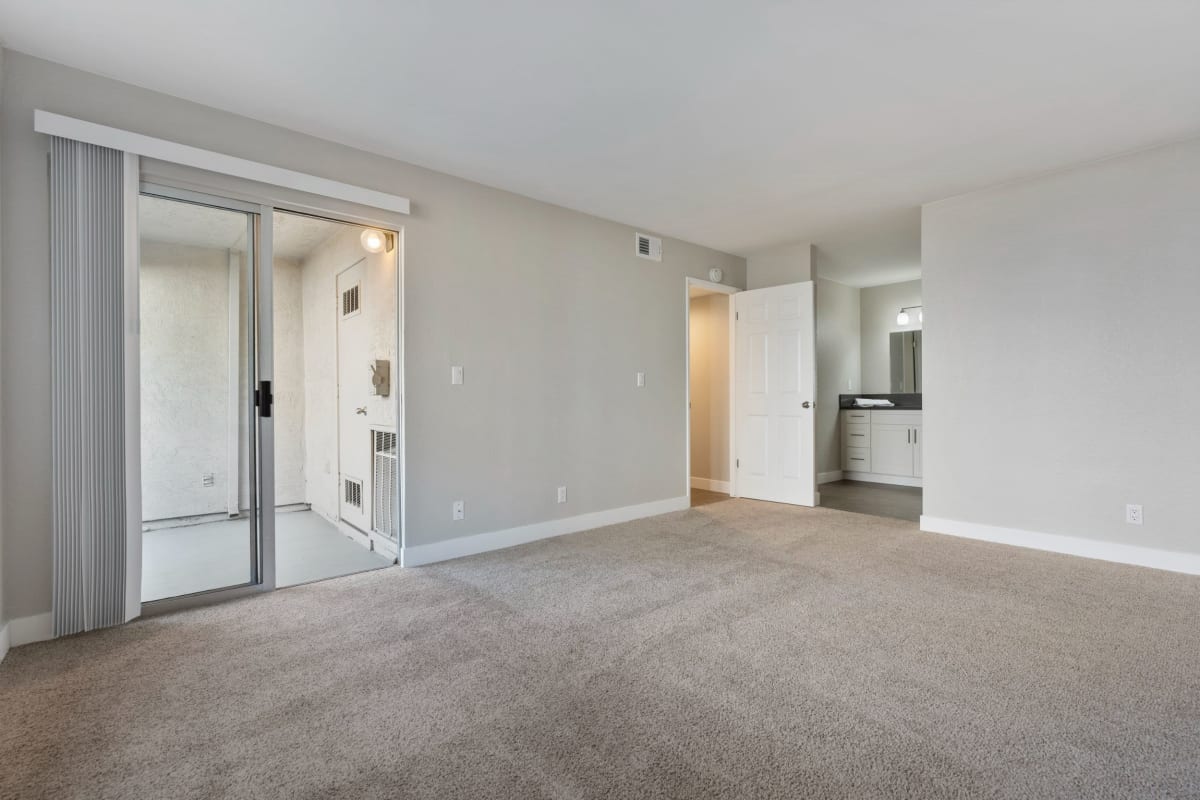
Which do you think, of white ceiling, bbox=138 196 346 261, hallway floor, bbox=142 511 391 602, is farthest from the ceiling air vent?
hallway floor, bbox=142 511 391 602

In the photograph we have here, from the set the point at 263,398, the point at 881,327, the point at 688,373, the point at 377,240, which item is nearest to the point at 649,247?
the point at 688,373

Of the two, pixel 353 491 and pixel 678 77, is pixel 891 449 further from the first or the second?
pixel 353 491

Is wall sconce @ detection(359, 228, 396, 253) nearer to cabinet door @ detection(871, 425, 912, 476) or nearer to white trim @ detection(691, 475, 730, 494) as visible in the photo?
white trim @ detection(691, 475, 730, 494)

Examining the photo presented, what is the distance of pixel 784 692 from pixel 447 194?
334 centimetres

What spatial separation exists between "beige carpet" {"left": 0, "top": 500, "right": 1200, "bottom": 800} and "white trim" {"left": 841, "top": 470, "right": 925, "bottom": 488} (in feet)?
11.0

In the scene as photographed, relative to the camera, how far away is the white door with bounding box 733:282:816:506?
5.07m

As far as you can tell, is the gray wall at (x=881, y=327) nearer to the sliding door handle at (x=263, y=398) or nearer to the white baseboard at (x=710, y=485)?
the white baseboard at (x=710, y=485)

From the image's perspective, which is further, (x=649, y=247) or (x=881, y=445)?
(x=881, y=445)

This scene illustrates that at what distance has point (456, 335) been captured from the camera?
3549 millimetres

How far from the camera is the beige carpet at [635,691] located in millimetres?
1444

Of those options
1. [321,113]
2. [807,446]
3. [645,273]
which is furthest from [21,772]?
[807,446]

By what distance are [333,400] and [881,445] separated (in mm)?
6142

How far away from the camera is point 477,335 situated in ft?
12.0

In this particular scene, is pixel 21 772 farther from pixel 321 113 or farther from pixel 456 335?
pixel 321 113
